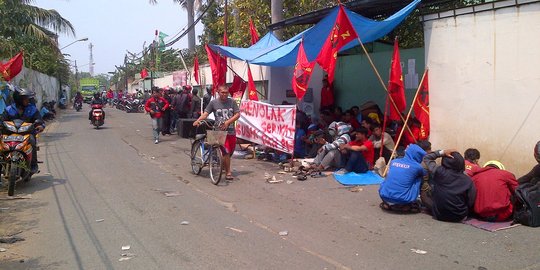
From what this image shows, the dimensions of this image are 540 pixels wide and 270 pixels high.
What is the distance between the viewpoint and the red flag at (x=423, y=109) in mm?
8688

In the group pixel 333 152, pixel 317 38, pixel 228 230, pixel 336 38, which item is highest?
pixel 317 38

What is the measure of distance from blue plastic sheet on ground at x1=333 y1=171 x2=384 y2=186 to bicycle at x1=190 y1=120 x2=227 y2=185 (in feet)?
7.28

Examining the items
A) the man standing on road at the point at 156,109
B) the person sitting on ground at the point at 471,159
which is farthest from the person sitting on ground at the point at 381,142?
the man standing on road at the point at 156,109

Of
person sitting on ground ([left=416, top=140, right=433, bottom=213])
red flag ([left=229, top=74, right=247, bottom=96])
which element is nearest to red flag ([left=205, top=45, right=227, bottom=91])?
red flag ([left=229, top=74, right=247, bottom=96])

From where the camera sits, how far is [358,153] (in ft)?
28.2

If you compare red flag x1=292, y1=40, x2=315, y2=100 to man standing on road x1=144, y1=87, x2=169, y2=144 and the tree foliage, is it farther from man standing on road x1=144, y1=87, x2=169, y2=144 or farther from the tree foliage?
the tree foliage


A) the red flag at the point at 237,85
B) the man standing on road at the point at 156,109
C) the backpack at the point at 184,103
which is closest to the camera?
the red flag at the point at 237,85

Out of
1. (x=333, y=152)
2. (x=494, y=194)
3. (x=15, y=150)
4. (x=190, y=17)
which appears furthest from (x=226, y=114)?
(x=190, y=17)

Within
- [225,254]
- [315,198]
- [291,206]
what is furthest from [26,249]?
[315,198]

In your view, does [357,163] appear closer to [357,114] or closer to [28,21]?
[357,114]

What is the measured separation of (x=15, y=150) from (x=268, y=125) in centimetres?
515

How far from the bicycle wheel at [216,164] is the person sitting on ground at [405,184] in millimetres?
3022

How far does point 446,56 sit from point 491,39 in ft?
2.88

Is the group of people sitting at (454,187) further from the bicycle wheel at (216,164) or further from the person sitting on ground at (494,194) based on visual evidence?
the bicycle wheel at (216,164)
